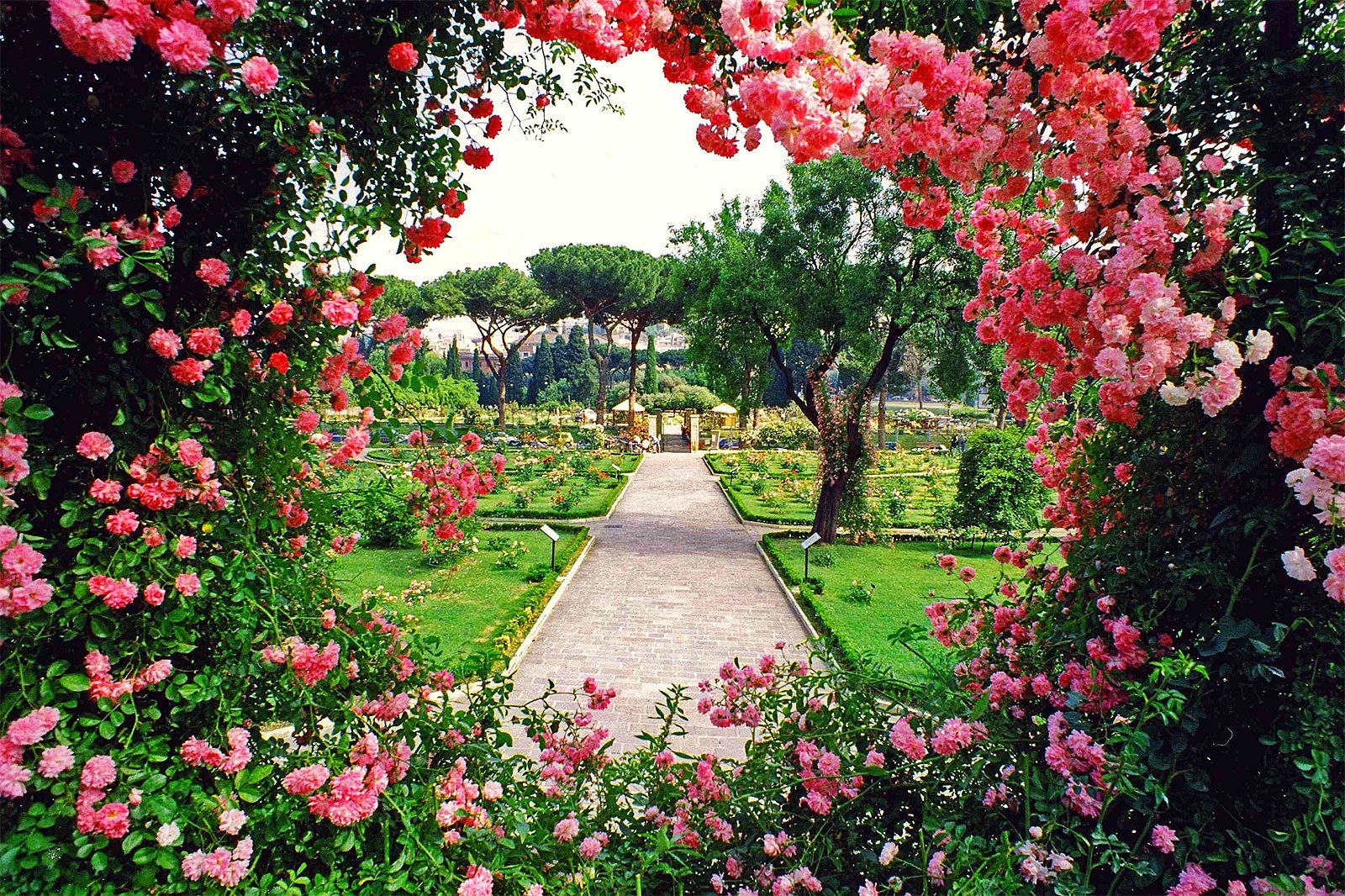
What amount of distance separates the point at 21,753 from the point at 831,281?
11.5 metres

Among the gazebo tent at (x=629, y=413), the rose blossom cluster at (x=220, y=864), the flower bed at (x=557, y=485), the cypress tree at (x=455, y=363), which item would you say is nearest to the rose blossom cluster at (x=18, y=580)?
the rose blossom cluster at (x=220, y=864)

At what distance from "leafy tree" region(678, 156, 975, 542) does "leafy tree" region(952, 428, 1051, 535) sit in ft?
6.71

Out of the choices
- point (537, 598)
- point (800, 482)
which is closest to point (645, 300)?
point (800, 482)

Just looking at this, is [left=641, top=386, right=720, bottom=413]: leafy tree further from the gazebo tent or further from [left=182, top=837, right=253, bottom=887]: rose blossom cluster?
[left=182, top=837, right=253, bottom=887]: rose blossom cluster

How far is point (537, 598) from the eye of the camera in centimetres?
834

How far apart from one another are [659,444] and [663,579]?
2352 cm

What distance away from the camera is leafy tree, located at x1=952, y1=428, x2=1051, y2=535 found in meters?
11.9

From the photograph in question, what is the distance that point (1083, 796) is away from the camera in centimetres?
167

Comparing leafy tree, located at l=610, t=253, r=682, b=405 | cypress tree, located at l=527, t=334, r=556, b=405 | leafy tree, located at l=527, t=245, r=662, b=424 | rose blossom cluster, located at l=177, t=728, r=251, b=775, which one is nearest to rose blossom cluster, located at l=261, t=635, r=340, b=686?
rose blossom cluster, located at l=177, t=728, r=251, b=775

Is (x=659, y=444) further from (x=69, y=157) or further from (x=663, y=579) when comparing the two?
(x=69, y=157)

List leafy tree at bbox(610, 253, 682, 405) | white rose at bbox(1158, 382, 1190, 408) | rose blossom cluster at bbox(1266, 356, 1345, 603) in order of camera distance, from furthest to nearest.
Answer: leafy tree at bbox(610, 253, 682, 405) < white rose at bbox(1158, 382, 1190, 408) < rose blossom cluster at bbox(1266, 356, 1345, 603)

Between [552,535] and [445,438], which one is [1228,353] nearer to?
[445,438]

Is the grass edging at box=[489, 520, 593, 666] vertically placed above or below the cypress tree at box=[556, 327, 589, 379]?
below

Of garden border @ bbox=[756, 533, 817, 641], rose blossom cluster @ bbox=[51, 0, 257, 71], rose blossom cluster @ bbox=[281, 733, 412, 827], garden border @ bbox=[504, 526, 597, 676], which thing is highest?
rose blossom cluster @ bbox=[51, 0, 257, 71]
